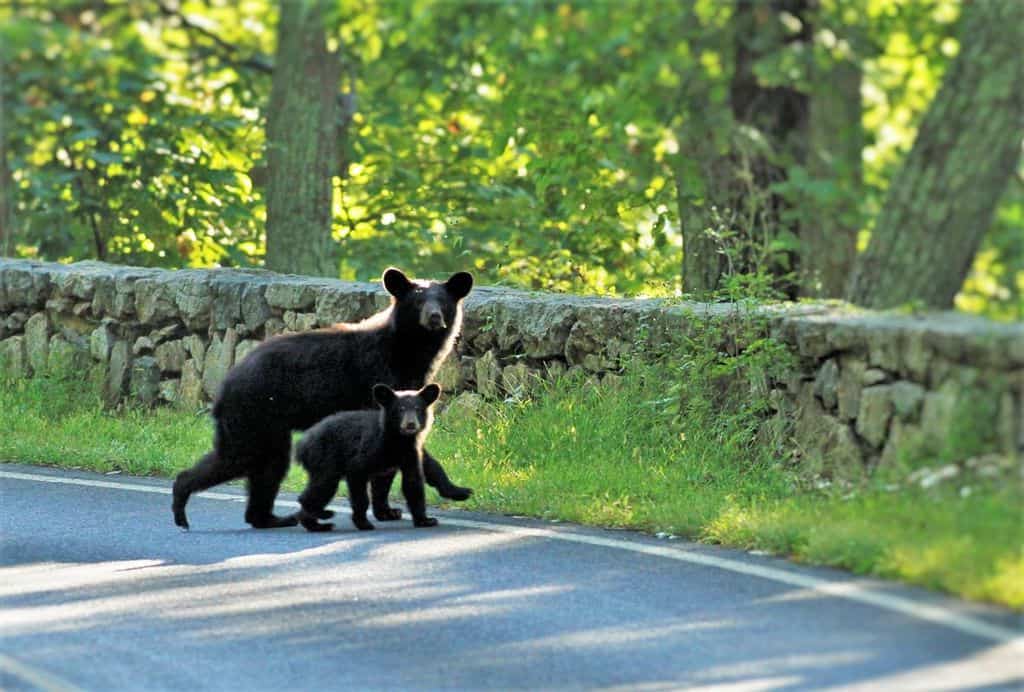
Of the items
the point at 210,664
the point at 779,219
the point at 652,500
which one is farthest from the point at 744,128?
the point at 210,664

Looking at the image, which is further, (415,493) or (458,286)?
(458,286)

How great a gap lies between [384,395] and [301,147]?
11369 millimetres

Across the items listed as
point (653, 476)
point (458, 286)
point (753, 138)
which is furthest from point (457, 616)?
point (753, 138)

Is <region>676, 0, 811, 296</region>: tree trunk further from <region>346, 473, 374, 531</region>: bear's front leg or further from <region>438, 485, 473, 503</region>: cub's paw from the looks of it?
<region>346, 473, 374, 531</region>: bear's front leg

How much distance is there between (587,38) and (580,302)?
789cm

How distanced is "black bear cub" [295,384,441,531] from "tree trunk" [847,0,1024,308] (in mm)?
5478

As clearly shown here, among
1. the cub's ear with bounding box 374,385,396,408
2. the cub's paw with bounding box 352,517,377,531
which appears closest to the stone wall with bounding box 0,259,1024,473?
the cub's ear with bounding box 374,385,396,408

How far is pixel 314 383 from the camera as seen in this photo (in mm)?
10258

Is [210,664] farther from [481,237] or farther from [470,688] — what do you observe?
[481,237]

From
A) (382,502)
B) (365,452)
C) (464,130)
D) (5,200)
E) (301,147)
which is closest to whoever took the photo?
(365,452)

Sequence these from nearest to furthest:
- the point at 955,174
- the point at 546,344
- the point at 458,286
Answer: the point at 458,286 → the point at 546,344 → the point at 955,174

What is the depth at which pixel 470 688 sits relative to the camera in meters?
6.32

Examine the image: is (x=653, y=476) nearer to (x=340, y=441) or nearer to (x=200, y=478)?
(x=340, y=441)

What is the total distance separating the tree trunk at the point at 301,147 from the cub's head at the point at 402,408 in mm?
10706
